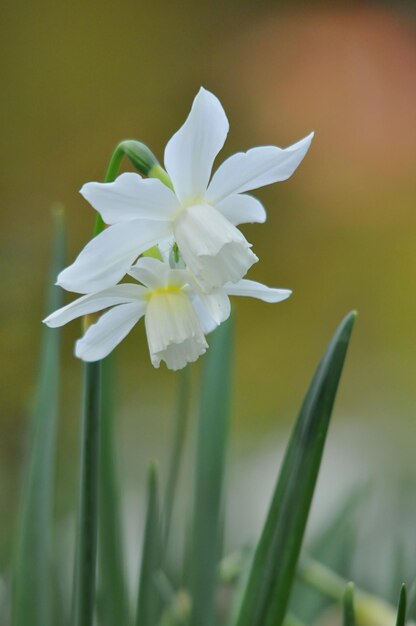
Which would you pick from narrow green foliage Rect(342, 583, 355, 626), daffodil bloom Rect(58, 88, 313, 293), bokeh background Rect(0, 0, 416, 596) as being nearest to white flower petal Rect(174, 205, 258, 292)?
daffodil bloom Rect(58, 88, 313, 293)

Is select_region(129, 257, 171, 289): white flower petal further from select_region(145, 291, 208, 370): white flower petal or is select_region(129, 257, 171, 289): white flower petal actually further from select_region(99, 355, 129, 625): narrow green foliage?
select_region(99, 355, 129, 625): narrow green foliage

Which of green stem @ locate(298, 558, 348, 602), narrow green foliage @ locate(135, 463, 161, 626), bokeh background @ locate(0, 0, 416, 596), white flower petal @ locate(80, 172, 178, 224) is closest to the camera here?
white flower petal @ locate(80, 172, 178, 224)

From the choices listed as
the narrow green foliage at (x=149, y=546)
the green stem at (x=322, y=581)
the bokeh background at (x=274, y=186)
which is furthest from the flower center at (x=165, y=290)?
the bokeh background at (x=274, y=186)

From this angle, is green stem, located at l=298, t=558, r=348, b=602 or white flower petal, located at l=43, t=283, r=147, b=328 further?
green stem, located at l=298, t=558, r=348, b=602

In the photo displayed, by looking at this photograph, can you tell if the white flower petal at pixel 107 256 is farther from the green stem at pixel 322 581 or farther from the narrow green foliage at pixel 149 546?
the green stem at pixel 322 581

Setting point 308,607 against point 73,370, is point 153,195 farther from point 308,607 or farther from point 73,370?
point 73,370

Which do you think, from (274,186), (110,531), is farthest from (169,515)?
(274,186)

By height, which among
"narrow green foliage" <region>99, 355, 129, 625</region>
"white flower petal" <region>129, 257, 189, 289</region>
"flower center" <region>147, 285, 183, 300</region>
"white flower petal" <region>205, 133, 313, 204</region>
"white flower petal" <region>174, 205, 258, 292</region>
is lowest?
"narrow green foliage" <region>99, 355, 129, 625</region>

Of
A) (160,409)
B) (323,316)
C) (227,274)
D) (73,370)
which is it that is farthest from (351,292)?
(227,274)
